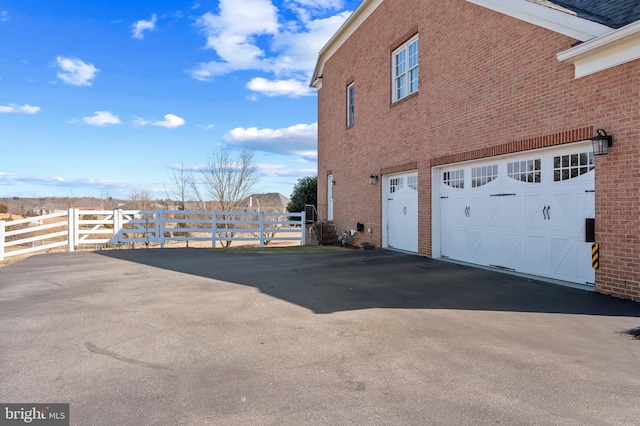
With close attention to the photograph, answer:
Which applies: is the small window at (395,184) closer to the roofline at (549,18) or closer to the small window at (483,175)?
the small window at (483,175)

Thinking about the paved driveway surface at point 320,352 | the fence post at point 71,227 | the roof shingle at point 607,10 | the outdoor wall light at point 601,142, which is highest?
the roof shingle at point 607,10

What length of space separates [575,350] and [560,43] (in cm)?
629

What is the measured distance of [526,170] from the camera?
29.8ft

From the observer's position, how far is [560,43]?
7930mm

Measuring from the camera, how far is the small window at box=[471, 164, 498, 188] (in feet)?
33.0

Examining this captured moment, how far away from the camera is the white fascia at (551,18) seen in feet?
23.6

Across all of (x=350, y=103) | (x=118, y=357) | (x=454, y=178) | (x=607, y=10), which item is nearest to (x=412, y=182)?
(x=454, y=178)

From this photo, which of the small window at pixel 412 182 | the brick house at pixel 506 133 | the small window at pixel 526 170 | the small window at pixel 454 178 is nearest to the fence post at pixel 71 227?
the brick house at pixel 506 133

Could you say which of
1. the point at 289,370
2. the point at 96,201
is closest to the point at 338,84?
the point at 289,370

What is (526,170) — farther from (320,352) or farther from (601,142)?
(320,352)

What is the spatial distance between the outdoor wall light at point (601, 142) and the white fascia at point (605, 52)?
116 cm

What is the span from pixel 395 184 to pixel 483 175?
4.36 meters

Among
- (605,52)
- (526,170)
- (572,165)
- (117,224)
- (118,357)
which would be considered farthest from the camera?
(117,224)

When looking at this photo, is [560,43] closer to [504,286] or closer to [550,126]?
[550,126]
